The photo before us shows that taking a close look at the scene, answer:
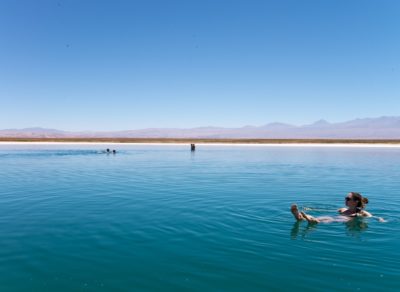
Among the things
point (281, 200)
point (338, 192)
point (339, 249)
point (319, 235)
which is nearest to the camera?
point (339, 249)

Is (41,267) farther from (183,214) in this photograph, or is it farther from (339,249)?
(339,249)

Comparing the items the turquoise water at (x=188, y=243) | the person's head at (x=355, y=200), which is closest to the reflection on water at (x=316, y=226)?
the turquoise water at (x=188, y=243)

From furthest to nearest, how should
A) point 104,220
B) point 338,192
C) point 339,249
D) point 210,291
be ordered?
point 338,192 < point 104,220 < point 339,249 < point 210,291

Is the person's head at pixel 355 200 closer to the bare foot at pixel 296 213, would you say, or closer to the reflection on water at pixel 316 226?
the reflection on water at pixel 316 226

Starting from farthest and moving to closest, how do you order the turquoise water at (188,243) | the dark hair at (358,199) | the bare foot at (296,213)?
1. the dark hair at (358,199)
2. the bare foot at (296,213)
3. the turquoise water at (188,243)

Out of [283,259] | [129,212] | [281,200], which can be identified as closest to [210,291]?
[283,259]

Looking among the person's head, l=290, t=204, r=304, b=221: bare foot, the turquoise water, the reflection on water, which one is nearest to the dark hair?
the person's head

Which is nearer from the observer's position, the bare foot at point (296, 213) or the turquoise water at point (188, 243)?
the turquoise water at point (188, 243)

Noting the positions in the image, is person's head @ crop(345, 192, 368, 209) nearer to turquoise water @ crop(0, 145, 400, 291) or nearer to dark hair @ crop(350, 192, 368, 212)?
dark hair @ crop(350, 192, 368, 212)

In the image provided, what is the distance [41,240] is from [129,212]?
187 inches

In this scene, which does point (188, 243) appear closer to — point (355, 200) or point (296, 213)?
point (296, 213)

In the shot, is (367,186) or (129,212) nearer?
(129,212)

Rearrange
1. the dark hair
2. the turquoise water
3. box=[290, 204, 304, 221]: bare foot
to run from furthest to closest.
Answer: the dark hair
box=[290, 204, 304, 221]: bare foot
the turquoise water

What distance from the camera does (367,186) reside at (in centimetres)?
2520
